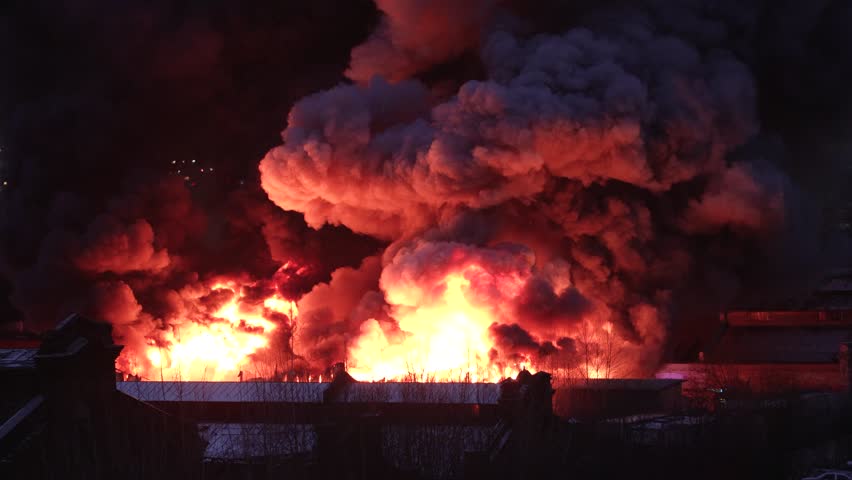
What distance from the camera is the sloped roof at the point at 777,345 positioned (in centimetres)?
5003

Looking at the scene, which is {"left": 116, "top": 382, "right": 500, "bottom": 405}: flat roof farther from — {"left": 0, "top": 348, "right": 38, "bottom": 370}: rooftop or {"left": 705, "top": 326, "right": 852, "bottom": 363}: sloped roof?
{"left": 705, "top": 326, "right": 852, "bottom": 363}: sloped roof

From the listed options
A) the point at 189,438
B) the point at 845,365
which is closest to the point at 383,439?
the point at 189,438

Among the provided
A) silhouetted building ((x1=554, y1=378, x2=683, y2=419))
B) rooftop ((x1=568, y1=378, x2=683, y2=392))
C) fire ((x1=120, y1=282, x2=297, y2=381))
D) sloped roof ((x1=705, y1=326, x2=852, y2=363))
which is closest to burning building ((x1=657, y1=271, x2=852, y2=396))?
sloped roof ((x1=705, y1=326, x2=852, y2=363))

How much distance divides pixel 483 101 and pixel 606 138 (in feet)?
16.1

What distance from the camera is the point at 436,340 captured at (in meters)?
43.5

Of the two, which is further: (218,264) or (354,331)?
(218,264)

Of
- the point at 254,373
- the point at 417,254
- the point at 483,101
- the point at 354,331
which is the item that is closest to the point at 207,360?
the point at 254,373

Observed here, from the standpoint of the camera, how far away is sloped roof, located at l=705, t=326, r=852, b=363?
50031 millimetres

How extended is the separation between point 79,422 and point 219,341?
81.4 feet

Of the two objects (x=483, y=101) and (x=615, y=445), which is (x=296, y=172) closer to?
(x=483, y=101)

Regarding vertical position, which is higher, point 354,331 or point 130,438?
point 354,331

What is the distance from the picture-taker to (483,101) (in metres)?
43.2

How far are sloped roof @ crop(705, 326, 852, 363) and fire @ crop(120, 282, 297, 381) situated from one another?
18969 millimetres

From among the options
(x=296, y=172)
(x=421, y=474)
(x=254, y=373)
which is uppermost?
Result: (x=296, y=172)
